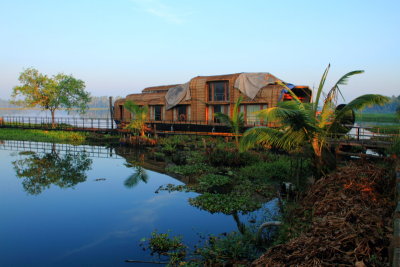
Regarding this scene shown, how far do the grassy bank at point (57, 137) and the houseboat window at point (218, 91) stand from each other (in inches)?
395

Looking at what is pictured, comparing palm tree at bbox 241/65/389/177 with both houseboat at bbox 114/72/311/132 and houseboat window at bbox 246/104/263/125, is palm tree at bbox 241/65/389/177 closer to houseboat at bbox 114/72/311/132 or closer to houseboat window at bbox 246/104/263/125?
houseboat at bbox 114/72/311/132

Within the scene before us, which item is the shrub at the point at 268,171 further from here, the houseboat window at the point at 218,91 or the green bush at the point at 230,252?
the houseboat window at the point at 218,91

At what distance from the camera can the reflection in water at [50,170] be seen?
12961 mm

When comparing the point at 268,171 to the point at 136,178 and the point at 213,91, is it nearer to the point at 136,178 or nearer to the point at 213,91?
the point at 136,178

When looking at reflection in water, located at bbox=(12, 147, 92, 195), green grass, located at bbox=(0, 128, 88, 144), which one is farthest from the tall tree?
reflection in water, located at bbox=(12, 147, 92, 195)

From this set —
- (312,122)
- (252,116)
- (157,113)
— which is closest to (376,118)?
(252,116)

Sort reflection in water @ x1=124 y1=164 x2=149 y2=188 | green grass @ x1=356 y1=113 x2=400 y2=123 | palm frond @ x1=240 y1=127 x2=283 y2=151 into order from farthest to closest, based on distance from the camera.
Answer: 1. reflection in water @ x1=124 y1=164 x2=149 y2=188
2. palm frond @ x1=240 y1=127 x2=283 y2=151
3. green grass @ x1=356 y1=113 x2=400 y2=123

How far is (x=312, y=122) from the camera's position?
8055 millimetres

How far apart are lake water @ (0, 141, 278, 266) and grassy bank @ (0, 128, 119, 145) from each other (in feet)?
35.8

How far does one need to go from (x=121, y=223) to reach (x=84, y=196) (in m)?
3.47

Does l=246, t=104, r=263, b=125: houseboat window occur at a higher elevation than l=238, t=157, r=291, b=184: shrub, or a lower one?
higher

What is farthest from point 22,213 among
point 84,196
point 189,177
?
point 189,177

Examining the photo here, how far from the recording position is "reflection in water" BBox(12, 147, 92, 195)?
42.5 ft

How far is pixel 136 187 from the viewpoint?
1238cm
